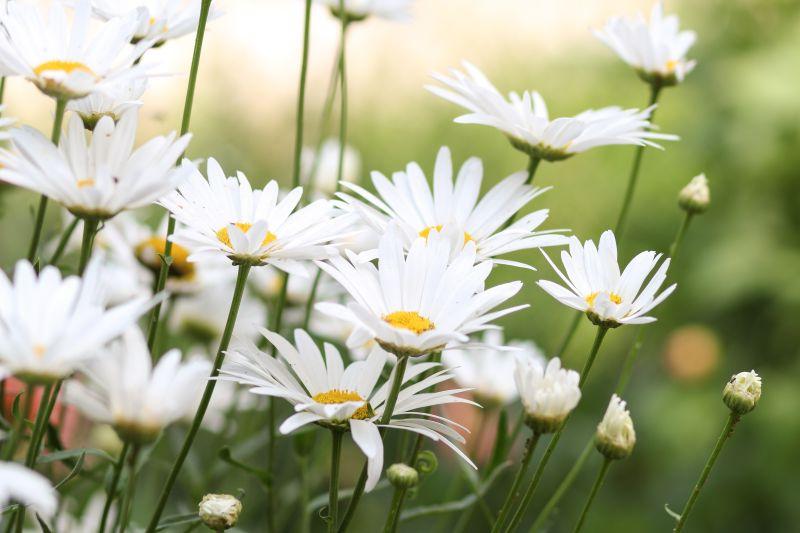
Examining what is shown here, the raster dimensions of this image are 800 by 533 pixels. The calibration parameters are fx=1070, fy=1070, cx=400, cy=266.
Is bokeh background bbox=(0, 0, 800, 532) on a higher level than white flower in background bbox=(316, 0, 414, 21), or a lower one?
lower

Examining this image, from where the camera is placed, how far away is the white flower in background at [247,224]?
49cm

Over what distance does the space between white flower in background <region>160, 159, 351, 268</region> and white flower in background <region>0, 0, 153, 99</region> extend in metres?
0.07

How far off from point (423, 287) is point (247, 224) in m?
0.10

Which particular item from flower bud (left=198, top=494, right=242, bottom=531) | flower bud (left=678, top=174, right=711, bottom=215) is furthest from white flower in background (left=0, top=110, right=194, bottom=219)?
flower bud (left=678, top=174, right=711, bottom=215)

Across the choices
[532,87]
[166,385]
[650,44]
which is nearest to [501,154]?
[532,87]

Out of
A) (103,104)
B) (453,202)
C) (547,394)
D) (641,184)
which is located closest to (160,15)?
(103,104)

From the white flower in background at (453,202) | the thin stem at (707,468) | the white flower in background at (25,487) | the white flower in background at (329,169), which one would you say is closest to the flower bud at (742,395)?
the thin stem at (707,468)

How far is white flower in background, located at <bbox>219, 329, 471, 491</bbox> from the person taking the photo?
46cm

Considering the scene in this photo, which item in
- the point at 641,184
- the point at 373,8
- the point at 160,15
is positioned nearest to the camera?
the point at 160,15

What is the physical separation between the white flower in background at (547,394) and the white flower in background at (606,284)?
0.03 metres

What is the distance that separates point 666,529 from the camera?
1.47 m

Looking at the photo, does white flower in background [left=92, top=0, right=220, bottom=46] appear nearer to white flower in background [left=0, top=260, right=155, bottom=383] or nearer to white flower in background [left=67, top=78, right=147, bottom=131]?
white flower in background [left=67, top=78, right=147, bottom=131]

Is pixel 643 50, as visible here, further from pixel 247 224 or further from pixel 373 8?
pixel 247 224

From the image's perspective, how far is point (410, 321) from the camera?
1.61 feet
